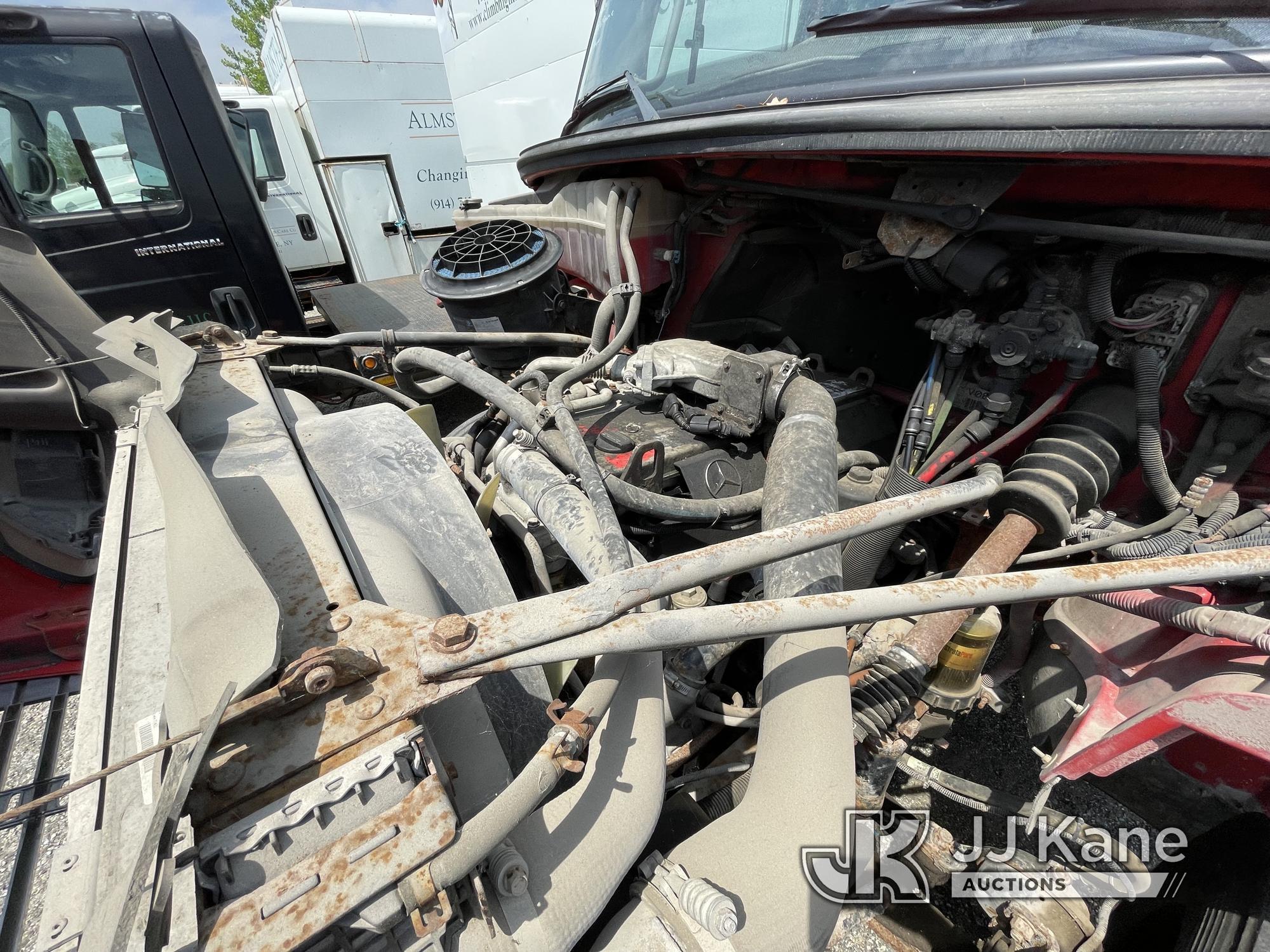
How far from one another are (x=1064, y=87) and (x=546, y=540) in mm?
1504

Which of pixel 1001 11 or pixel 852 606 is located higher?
pixel 1001 11

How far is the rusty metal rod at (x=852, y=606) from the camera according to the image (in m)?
0.79

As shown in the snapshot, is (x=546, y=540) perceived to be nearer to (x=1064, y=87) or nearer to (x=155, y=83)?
(x=1064, y=87)

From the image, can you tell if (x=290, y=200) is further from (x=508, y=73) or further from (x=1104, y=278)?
(x=1104, y=278)

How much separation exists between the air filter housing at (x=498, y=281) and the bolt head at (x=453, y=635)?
76.4 inches

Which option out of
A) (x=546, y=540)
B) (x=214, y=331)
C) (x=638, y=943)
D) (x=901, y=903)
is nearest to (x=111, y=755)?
(x=638, y=943)

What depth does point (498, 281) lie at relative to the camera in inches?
97.0

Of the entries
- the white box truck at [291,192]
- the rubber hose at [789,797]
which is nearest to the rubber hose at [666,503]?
the rubber hose at [789,797]

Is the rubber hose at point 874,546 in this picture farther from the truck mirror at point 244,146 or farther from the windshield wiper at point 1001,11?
the truck mirror at point 244,146

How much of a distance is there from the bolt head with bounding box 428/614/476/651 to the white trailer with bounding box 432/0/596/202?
5403mm

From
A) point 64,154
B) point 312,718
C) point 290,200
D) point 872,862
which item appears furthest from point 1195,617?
point 290,200

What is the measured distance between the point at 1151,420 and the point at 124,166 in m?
5.57

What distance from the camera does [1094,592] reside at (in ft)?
2.75

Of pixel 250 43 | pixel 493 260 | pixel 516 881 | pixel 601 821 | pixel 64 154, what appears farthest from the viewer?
pixel 250 43
